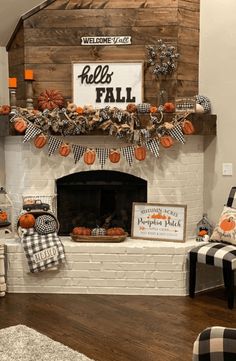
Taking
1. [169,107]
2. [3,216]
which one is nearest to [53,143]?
[3,216]

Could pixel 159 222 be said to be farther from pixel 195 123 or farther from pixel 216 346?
pixel 216 346

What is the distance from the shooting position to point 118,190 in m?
4.46

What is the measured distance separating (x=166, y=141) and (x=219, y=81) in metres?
0.74

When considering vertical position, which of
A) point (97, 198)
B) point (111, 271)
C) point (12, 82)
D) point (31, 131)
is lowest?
point (111, 271)

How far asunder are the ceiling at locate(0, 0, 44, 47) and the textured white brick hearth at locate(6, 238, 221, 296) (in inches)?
75.3

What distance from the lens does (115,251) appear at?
13.3ft

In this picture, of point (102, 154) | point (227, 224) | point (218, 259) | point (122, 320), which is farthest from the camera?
point (102, 154)

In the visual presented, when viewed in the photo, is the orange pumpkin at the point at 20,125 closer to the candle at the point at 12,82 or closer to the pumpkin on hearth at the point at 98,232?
the candle at the point at 12,82

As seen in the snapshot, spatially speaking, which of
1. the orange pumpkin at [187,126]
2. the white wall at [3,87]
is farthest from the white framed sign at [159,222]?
the white wall at [3,87]

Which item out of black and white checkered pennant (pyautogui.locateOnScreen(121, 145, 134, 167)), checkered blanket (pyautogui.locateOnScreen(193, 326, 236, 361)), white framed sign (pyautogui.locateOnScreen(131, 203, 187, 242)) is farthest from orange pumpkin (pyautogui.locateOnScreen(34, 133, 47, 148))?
checkered blanket (pyautogui.locateOnScreen(193, 326, 236, 361))

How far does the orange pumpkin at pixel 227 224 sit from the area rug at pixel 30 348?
1.65m

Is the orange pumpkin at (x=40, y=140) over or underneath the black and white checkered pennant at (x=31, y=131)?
underneath

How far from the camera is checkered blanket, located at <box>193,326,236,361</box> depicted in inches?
54.6

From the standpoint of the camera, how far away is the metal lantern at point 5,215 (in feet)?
13.9
